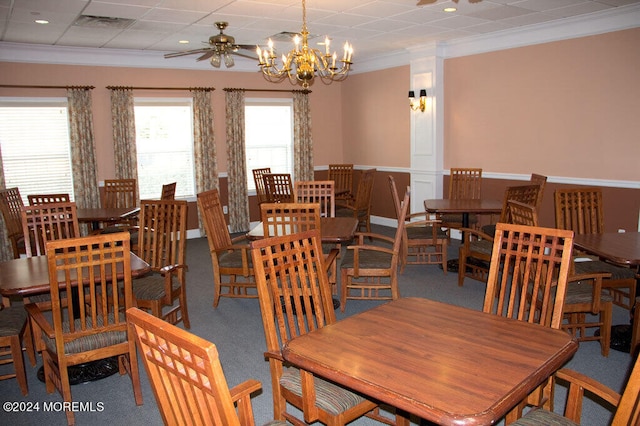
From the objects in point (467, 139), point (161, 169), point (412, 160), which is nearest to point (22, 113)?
point (161, 169)

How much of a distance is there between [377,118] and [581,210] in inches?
187

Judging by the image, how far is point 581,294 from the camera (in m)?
3.51

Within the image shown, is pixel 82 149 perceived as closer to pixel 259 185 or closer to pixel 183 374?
pixel 259 185

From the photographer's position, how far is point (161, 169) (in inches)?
314

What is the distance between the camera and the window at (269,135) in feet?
28.3

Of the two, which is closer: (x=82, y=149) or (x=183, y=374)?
(x=183, y=374)

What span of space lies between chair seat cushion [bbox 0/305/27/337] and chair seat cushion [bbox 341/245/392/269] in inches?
97.4

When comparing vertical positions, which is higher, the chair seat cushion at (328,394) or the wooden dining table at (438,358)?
the wooden dining table at (438,358)

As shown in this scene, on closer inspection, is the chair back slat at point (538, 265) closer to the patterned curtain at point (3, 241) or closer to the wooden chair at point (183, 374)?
the wooden chair at point (183, 374)

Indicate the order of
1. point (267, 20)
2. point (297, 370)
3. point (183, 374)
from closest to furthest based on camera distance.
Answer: point (183, 374), point (297, 370), point (267, 20)

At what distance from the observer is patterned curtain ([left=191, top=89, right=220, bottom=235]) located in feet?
25.9

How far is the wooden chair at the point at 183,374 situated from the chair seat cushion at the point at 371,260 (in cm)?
301

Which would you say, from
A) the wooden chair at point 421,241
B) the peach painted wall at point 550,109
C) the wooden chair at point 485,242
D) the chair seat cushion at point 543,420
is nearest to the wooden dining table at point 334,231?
the wooden chair at point 421,241

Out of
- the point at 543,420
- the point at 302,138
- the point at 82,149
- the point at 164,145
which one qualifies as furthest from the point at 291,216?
the point at 302,138
